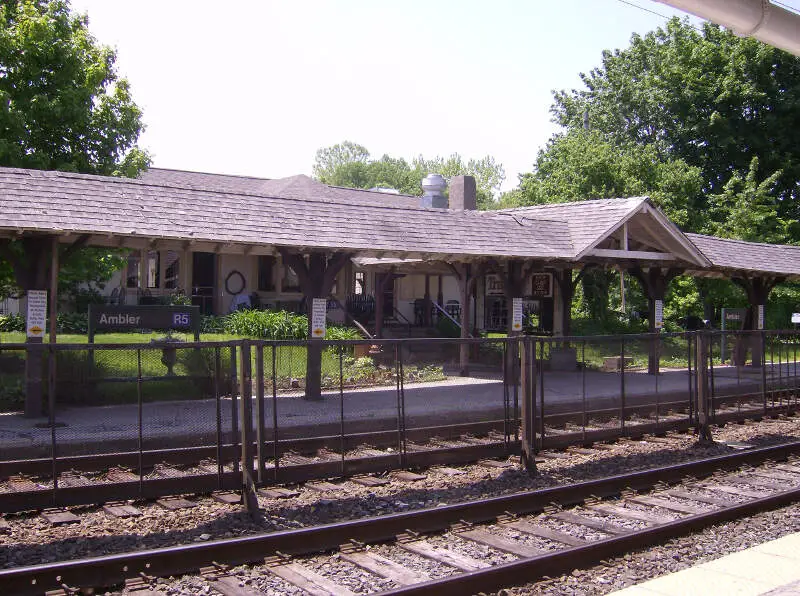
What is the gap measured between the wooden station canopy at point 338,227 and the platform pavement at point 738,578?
9.05 meters

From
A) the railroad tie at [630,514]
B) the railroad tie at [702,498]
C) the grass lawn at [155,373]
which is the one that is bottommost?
the railroad tie at [702,498]

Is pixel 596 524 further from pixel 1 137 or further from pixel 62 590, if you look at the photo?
pixel 1 137

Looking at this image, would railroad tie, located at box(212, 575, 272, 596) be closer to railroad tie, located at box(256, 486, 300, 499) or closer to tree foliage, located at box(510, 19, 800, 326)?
railroad tie, located at box(256, 486, 300, 499)

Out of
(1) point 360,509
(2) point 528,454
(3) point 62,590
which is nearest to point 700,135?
(2) point 528,454

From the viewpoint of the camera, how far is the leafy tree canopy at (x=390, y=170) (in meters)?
87.6

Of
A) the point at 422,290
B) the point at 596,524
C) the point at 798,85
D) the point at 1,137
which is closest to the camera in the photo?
the point at 596,524

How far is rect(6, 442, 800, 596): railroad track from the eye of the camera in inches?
239

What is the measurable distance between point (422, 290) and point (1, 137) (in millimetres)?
17874

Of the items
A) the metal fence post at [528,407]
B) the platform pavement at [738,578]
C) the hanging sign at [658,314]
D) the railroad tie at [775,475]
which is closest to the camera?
the platform pavement at [738,578]

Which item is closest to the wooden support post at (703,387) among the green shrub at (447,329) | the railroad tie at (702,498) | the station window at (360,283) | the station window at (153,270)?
the railroad tie at (702,498)

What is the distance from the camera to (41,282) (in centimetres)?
1264

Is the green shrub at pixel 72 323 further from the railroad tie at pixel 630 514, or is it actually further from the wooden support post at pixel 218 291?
the railroad tie at pixel 630 514

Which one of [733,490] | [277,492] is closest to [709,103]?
[733,490]

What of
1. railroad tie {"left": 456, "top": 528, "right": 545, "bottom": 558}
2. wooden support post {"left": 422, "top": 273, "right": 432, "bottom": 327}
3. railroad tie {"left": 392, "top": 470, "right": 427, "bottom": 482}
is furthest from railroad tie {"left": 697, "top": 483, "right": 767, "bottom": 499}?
wooden support post {"left": 422, "top": 273, "right": 432, "bottom": 327}
